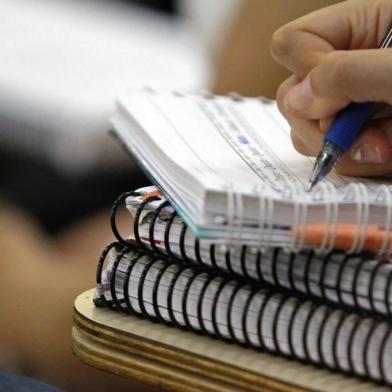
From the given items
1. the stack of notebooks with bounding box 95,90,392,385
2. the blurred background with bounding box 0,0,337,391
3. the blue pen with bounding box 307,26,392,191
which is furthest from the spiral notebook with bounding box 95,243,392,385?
the blurred background with bounding box 0,0,337,391

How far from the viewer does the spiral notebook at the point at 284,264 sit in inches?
19.7

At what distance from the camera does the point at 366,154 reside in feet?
2.11

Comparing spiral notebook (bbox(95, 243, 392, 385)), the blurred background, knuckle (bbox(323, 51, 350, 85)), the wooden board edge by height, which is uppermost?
knuckle (bbox(323, 51, 350, 85))

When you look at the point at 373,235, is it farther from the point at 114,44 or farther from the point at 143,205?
the point at 114,44

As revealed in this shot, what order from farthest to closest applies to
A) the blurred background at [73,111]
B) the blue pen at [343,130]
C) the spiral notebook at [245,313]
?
the blurred background at [73,111]
the blue pen at [343,130]
the spiral notebook at [245,313]

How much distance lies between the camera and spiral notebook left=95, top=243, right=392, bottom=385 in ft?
1.64

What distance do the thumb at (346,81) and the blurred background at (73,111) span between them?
1.94 ft

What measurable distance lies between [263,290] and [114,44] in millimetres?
1919

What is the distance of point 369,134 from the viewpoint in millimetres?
657

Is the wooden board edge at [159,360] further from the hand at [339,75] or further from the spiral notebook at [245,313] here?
the hand at [339,75]

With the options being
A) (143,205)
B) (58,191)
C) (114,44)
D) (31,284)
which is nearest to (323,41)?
(143,205)

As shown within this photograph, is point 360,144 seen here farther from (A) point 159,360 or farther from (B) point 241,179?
(A) point 159,360

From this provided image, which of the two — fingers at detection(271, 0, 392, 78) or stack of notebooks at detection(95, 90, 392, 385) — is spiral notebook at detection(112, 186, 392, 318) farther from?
fingers at detection(271, 0, 392, 78)

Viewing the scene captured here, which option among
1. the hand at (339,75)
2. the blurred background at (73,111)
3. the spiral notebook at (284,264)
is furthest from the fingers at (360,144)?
the blurred background at (73,111)
